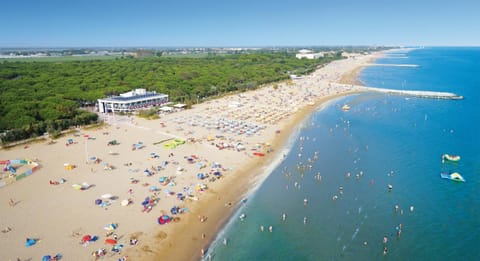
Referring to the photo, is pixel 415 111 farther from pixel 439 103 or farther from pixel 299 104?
pixel 299 104

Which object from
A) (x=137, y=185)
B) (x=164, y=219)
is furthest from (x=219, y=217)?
(x=137, y=185)

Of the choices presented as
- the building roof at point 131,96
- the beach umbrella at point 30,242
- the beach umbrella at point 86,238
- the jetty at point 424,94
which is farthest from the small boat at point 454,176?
the jetty at point 424,94

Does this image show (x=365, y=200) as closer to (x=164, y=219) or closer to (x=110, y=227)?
(x=164, y=219)

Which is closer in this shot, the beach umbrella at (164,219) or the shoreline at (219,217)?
the shoreline at (219,217)

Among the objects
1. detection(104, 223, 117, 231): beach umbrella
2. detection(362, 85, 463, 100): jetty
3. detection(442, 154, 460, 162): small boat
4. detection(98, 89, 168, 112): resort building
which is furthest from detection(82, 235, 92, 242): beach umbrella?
detection(362, 85, 463, 100): jetty

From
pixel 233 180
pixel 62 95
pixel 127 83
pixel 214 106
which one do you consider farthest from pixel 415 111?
pixel 62 95

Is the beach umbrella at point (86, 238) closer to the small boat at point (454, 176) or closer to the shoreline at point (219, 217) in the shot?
the shoreline at point (219, 217)
